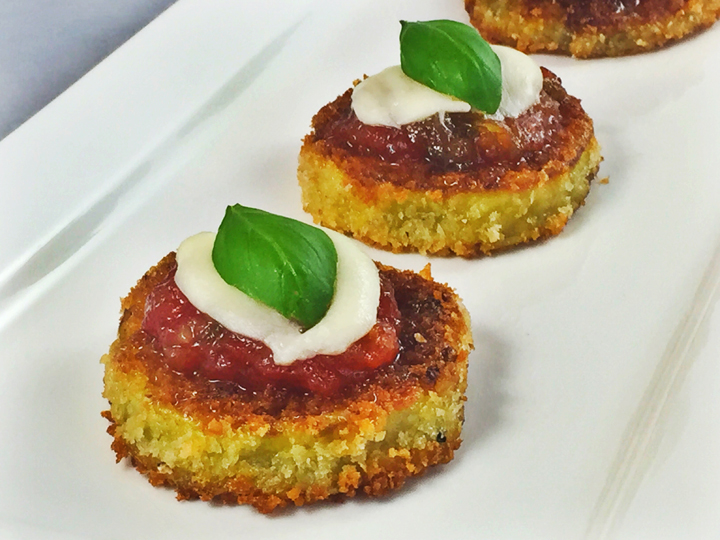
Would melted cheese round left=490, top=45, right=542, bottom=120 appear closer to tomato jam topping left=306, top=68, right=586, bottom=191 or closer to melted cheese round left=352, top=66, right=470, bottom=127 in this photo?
tomato jam topping left=306, top=68, right=586, bottom=191

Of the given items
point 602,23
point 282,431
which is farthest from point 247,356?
point 602,23

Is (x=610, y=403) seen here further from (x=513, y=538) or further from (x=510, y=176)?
(x=510, y=176)

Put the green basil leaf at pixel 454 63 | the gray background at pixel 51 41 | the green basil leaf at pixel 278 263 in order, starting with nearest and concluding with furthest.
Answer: the green basil leaf at pixel 278 263 < the green basil leaf at pixel 454 63 < the gray background at pixel 51 41

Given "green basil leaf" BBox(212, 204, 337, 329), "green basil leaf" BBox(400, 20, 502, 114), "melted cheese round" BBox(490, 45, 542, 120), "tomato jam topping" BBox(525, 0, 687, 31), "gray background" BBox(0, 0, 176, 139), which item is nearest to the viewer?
"green basil leaf" BBox(212, 204, 337, 329)

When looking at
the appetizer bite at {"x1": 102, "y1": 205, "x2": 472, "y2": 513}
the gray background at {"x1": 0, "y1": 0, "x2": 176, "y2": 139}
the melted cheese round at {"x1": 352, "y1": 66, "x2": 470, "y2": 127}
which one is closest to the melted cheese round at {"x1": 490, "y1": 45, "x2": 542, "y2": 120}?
the melted cheese round at {"x1": 352, "y1": 66, "x2": 470, "y2": 127}

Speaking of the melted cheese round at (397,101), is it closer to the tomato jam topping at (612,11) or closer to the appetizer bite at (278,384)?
the appetizer bite at (278,384)

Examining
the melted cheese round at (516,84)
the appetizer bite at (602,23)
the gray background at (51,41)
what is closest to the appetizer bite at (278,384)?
the melted cheese round at (516,84)

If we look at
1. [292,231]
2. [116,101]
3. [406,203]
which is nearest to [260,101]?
[116,101]
